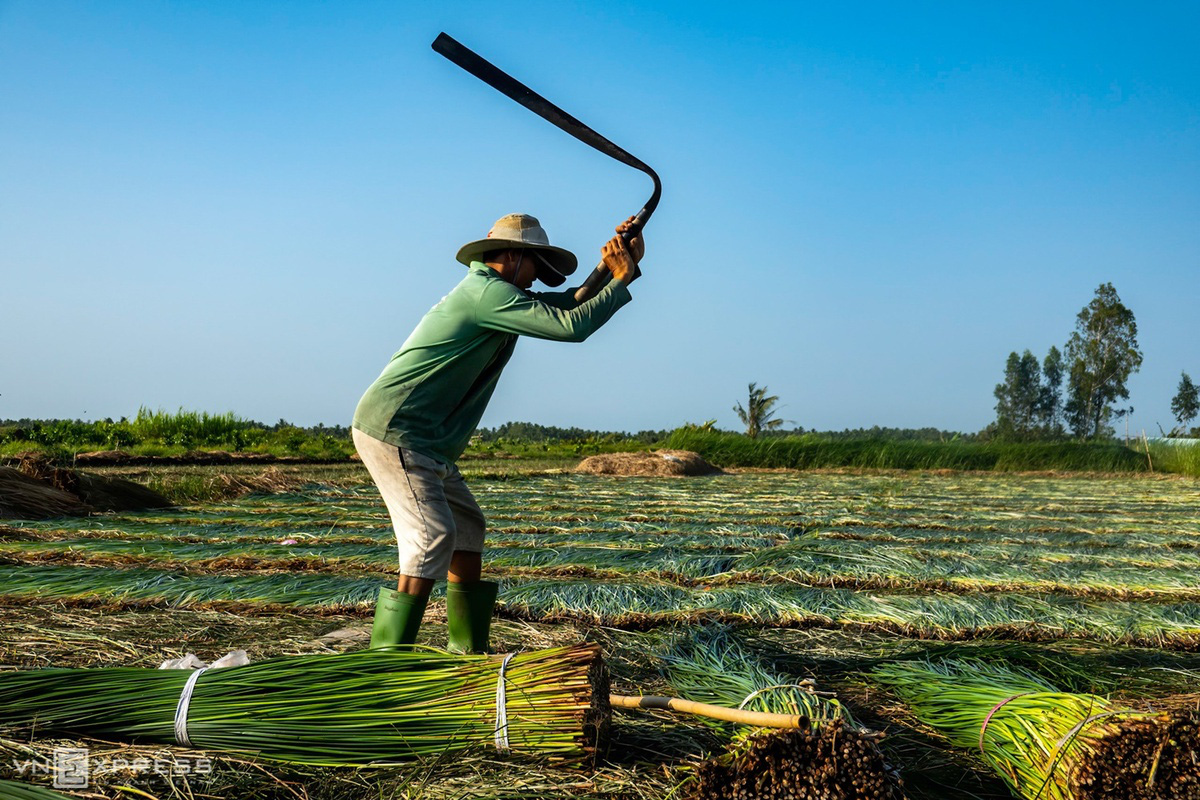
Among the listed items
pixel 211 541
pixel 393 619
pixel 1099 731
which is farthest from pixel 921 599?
pixel 211 541

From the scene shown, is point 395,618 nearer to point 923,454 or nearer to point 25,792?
point 25,792

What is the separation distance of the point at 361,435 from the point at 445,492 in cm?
38

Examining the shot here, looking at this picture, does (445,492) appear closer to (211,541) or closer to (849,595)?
(849,595)

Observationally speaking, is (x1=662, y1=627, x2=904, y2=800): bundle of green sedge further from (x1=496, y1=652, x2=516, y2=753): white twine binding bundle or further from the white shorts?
the white shorts

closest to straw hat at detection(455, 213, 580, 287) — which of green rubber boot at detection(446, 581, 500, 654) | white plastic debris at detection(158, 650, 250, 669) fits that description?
green rubber boot at detection(446, 581, 500, 654)

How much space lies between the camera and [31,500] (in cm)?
898

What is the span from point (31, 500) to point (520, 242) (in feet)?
26.0

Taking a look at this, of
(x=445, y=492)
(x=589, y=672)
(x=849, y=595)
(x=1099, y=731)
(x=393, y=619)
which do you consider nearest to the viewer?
(x=1099, y=731)

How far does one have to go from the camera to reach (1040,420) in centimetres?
5084

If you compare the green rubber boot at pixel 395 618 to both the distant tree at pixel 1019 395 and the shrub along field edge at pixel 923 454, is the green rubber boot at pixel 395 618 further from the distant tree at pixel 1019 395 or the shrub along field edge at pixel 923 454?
the distant tree at pixel 1019 395

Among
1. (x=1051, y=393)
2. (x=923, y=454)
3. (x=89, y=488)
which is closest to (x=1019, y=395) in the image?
(x=1051, y=393)

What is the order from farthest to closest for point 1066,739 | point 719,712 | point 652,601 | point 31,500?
point 31,500 → point 652,601 → point 719,712 → point 1066,739

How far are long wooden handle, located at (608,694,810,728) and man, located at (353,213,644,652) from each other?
2.80 ft

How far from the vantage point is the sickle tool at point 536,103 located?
3.44 metres
